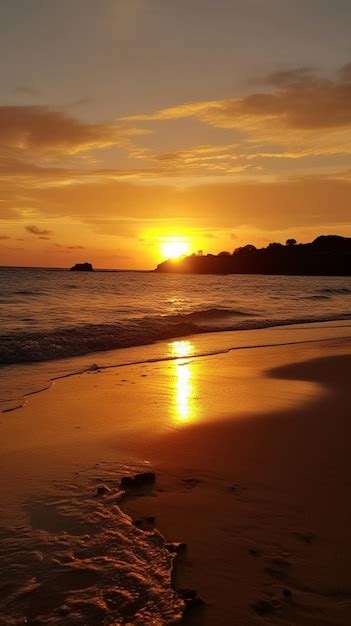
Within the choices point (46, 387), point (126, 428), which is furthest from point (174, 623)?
point (46, 387)

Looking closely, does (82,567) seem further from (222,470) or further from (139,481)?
(222,470)

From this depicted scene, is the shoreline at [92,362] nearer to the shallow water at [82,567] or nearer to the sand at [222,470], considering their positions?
the sand at [222,470]

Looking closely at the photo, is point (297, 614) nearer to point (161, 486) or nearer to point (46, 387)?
point (161, 486)

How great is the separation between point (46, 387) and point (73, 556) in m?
5.97

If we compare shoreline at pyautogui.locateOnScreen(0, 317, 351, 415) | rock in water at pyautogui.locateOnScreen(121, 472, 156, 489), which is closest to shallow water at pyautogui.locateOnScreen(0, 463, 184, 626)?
rock in water at pyautogui.locateOnScreen(121, 472, 156, 489)

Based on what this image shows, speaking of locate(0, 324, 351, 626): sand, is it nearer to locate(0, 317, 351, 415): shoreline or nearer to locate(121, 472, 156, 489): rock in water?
locate(121, 472, 156, 489): rock in water

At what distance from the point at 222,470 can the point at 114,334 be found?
12148mm

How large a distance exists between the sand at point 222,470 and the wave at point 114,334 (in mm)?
3654

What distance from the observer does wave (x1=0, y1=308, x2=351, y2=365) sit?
13.6 metres

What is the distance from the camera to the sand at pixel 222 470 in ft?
10.5

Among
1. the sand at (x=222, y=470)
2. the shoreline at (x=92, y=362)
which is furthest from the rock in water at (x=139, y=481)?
the shoreline at (x=92, y=362)

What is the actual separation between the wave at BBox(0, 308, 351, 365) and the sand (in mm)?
3654

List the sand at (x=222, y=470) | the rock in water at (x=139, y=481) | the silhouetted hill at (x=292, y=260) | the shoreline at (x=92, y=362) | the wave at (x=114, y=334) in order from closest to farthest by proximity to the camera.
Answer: the sand at (x=222, y=470), the rock in water at (x=139, y=481), the shoreline at (x=92, y=362), the wave at (x=114, y=334), the silhouetted hill at (x=292, y=260)

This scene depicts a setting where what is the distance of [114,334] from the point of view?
1705 centimetres
